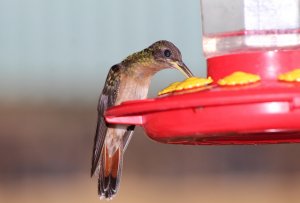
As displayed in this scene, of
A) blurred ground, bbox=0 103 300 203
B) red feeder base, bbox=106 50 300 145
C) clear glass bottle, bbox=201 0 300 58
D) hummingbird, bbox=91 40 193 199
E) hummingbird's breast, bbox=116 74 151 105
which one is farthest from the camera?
blurred ground, bbox=0 103 300 203

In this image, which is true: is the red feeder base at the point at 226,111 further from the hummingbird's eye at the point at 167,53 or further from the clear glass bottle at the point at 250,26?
the hummingbird's eye at the point at 167,53

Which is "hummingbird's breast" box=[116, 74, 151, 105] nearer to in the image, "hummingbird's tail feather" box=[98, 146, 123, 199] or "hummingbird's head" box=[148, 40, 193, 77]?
"hummingbird's head" box=[148, 40, 193, 77]

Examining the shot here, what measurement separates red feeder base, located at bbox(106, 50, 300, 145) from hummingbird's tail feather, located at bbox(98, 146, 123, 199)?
2385 millimetres

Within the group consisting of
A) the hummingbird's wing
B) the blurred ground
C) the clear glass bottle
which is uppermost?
the clear glass bottle

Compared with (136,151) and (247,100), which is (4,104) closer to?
(136,151)

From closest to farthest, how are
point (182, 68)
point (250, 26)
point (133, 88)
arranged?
point (250, 26) < point (182, 68) < point (133, 88)

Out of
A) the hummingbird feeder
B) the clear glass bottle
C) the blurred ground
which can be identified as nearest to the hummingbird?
the clear glass bottle

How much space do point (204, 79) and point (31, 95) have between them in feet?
34.0

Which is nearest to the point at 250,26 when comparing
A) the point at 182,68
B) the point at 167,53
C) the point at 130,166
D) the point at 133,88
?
the point at 182,68

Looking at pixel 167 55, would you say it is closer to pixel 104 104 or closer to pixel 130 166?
pixel 104 104

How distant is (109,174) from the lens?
7.14 m

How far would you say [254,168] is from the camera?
14.8 m

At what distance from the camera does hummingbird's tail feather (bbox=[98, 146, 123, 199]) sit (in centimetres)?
707

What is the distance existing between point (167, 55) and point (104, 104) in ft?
1.68
